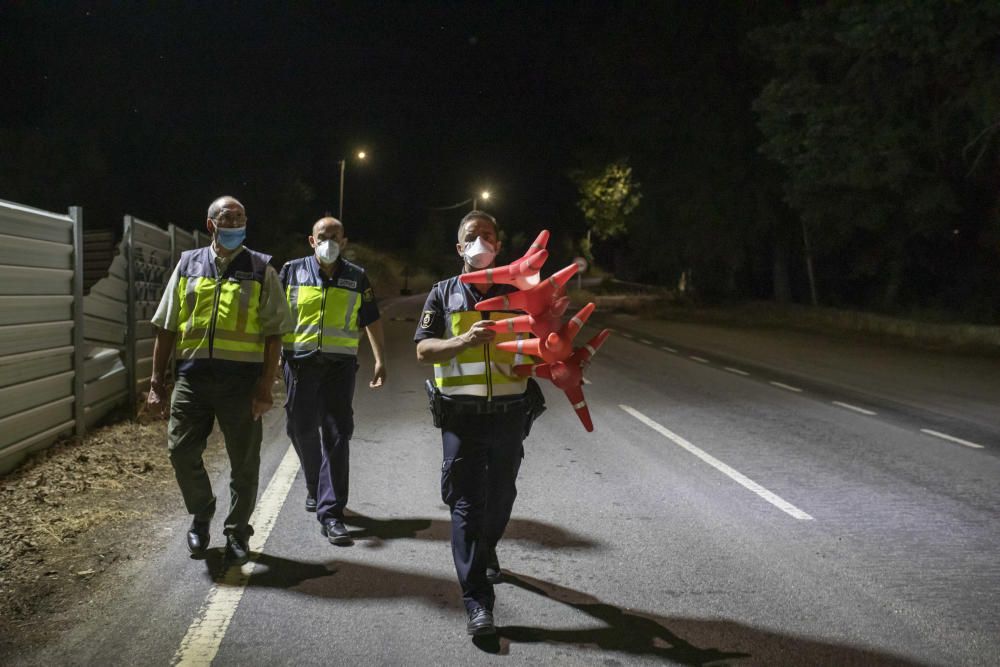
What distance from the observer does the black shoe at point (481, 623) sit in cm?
380

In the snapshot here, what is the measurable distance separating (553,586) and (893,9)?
1793 cm

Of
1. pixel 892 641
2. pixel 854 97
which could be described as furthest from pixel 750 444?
pixel 854 97

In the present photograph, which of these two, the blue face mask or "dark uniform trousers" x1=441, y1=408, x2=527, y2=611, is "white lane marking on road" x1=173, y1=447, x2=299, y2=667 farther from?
the blue face mask

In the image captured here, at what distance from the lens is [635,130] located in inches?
1437

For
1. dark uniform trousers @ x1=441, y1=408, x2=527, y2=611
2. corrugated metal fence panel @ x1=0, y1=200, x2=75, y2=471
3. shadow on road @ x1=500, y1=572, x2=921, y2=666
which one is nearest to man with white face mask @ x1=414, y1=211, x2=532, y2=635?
dark uniform trousers @ x1=441, y1=408, x2=527, y2=611

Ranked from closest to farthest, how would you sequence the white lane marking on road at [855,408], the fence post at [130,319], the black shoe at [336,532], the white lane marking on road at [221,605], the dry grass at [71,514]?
the white lane marking on road at [221,605], the dry grass at [71,514], the black shoe at [336,532], the fence post at [130,319], the white lane marking on road at [855,408]

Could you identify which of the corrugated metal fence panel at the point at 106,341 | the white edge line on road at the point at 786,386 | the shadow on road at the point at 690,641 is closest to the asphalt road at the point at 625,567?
the shadow on road at the point at 690,641

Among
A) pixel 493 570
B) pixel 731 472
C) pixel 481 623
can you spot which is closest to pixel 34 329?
pixel 493 570

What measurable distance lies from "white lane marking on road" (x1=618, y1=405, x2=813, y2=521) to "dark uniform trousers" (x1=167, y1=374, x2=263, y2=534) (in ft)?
12.0

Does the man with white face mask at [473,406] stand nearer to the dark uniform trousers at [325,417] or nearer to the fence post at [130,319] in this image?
the dark uniform trousers at [325,417]

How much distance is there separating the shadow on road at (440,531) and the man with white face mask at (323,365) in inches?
8.7

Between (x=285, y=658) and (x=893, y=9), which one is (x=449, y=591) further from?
(x=893, y=9)

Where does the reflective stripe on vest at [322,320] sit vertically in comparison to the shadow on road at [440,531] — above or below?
above

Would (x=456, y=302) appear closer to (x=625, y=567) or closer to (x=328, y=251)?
(x=328, y=251)
